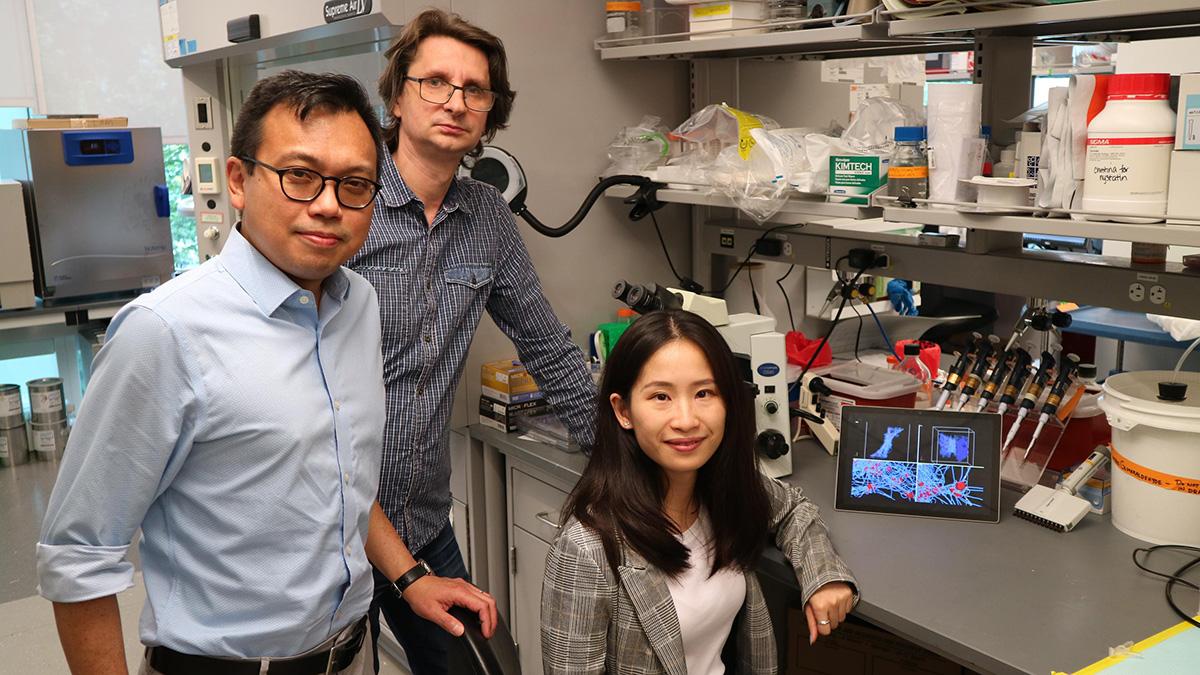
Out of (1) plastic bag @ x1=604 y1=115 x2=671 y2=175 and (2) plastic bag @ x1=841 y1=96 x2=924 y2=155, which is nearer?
(2) plastic bag @ x1=841 y1=96 x2=924 y2=155

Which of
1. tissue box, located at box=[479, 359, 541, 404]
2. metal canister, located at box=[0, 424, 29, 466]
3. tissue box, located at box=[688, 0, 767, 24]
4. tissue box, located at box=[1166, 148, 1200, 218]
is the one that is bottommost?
metal canister, located at box=[0, 424, 29, 466]

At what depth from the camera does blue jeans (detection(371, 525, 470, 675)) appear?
6.53 feet

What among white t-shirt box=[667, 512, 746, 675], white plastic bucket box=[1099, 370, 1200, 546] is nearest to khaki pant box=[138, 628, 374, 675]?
white t-shirt box=[667, 512, 746, 675]

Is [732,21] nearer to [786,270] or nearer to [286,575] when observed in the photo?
[786,270]

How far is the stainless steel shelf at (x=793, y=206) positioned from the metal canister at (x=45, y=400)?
10.6ft

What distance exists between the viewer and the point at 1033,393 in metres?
1.99

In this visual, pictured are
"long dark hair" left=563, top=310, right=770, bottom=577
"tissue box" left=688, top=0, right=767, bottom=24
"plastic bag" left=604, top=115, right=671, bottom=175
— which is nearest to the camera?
"long dark hair" left=563, top=310, right=770, bottom=577

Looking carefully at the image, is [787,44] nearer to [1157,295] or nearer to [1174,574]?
[1157,295]

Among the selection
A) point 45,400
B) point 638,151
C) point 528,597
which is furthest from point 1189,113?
point 45,400

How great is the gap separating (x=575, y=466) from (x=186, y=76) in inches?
83.0

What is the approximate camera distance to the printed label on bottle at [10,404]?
4.54 metres

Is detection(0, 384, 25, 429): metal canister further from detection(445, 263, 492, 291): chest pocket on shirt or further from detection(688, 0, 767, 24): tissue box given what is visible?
detection(688, 0, 767, 24): tissue box

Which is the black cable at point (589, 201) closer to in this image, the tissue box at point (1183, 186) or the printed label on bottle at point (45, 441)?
the tissue box at point (1183, 186)

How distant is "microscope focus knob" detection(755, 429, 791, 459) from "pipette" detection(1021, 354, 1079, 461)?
48cm
